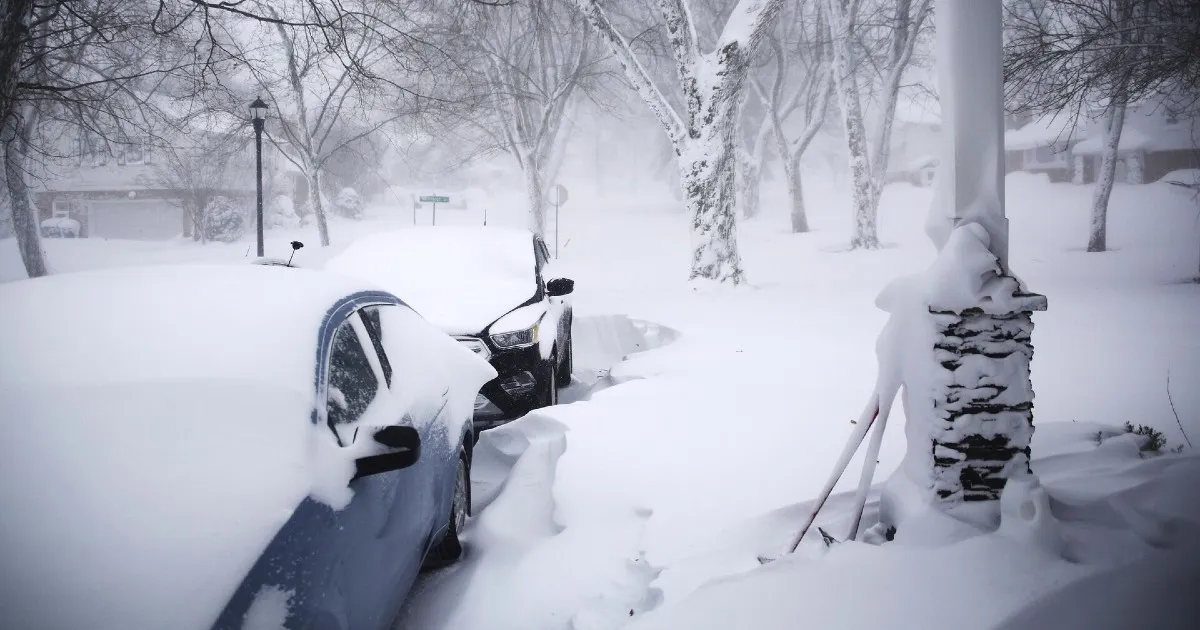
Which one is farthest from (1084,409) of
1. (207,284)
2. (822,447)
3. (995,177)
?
(207,284)

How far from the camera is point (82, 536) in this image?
1815 millimetres

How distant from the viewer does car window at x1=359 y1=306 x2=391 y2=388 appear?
3180mm

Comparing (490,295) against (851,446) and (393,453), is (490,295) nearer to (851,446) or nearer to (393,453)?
(851,446)

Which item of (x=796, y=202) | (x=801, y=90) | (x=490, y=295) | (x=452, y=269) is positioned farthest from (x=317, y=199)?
(x=490, y=295)

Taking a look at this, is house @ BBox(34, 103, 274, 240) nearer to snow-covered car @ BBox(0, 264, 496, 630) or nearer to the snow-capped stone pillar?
snow-covered car @ BBox(0, 264, 496, 630)

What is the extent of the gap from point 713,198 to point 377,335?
1113 centimetres

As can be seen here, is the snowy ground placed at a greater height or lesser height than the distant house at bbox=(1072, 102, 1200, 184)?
lesser

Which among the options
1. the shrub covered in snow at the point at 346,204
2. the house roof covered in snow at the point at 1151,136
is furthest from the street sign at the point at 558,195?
the house roof covered in snow at the point at 1151,136

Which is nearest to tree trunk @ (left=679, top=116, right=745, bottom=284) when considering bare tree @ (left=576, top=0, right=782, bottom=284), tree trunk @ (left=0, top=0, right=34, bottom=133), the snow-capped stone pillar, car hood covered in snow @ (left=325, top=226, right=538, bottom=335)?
bare tree @ (left=576, top=0, right=782, bottom=284)

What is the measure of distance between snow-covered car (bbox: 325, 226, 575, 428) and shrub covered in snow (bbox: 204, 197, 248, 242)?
105ft

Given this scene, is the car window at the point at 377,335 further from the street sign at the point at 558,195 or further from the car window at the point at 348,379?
the street sign at the point at 558,195

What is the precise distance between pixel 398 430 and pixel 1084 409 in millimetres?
5521

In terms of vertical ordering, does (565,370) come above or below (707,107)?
below

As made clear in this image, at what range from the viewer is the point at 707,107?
517 inches
